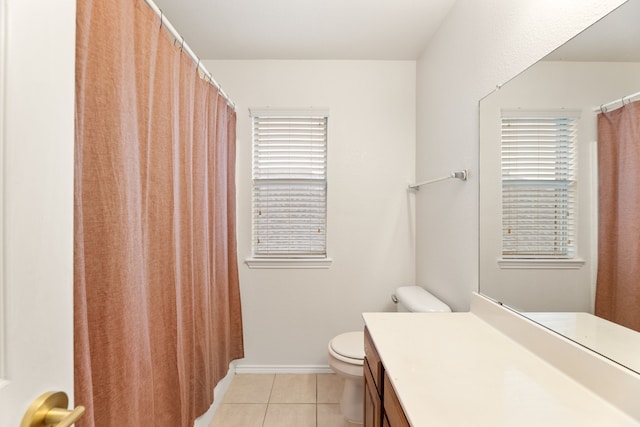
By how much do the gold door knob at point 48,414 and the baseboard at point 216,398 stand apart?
1.24m

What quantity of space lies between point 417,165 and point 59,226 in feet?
6.86

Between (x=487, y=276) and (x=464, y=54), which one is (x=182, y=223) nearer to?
(x=487, y=276)

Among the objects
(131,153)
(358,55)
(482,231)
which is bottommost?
(482,231)

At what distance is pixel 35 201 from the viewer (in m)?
0.47

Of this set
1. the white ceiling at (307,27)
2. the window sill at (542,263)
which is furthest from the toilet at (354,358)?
the white ceiling at (307,27)

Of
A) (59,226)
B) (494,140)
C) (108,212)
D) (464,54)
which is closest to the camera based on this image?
(59,226)

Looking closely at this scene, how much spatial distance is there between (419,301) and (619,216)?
1.12 m

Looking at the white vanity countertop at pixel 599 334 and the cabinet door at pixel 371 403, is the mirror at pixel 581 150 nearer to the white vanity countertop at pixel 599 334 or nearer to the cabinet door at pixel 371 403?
the white vanity countertop at pixel 599 334

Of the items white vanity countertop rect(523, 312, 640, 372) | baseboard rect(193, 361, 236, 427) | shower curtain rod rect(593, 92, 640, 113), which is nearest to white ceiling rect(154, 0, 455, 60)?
shower curtain rod rect(593, 92, 640, 113)

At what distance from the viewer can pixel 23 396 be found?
442 mm

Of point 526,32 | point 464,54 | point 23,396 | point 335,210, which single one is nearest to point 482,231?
point 526,32

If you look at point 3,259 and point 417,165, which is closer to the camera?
point 3,259

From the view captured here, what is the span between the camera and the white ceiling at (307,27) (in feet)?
5.37

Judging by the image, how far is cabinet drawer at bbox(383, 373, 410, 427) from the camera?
78 cm
